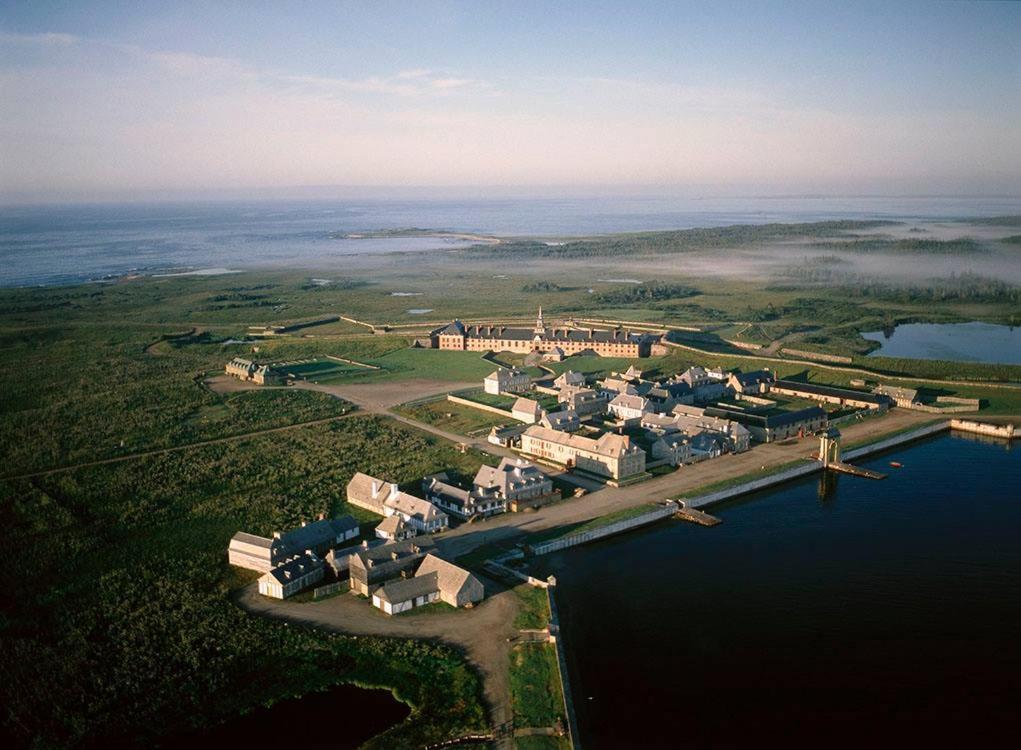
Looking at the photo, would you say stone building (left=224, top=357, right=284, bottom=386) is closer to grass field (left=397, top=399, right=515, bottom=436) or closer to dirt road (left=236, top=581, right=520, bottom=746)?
grass field (left=397, top=399, right=515, bottom=436)

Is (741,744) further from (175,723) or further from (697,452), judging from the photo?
(697,452)

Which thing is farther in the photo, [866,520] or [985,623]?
[866,520]

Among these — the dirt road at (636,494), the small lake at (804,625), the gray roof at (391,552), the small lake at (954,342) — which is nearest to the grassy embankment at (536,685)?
the small lake at (804,625)

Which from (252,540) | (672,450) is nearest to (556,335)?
(672,450)

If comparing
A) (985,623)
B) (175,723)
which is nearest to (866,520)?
(985,623)

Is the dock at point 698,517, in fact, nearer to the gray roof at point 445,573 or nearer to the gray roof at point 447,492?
the gray roof at point 447,492

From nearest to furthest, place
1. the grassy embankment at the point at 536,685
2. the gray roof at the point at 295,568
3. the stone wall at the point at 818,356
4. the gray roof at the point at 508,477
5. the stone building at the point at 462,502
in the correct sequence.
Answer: the grassy embankment at the point at 536,685 → the gray roof at the point at 295,568 → the stone building at the point at 462,502 → the gray roof at the point at 508,477 → the stone wall at the point at 818,356

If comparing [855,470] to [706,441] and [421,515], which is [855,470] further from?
[421,515]
